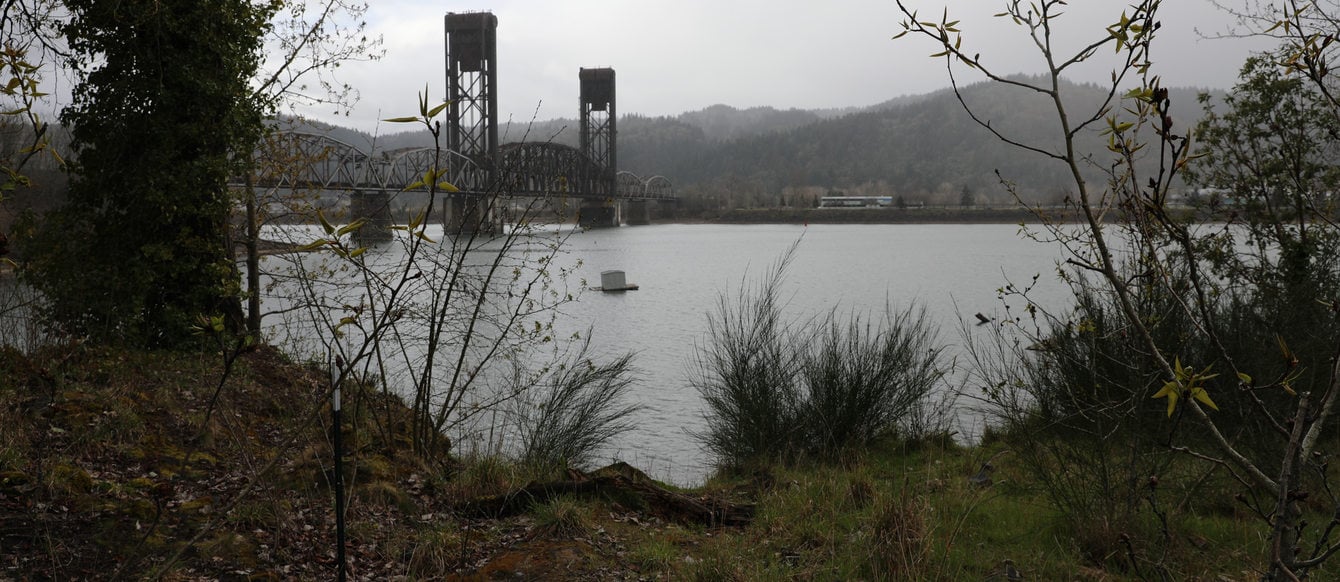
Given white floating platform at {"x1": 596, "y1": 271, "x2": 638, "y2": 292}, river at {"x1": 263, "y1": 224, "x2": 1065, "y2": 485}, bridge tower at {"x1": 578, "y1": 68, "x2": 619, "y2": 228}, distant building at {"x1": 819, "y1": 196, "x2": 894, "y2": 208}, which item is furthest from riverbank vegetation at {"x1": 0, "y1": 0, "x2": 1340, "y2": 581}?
distant building at {"x1": 819, "y1": 196, "x2": 894, "y2": 208}

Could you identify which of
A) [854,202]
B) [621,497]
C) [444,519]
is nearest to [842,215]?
[854,202]

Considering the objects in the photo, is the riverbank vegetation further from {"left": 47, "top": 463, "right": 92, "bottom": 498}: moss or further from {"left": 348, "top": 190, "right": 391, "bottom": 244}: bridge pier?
{"left": 348, "top": 190, "right": 391, "bottom": 244}: bridge pier

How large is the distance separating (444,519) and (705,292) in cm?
2204

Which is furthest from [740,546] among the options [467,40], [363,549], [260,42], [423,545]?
[467,40]

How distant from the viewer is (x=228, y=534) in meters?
4.28

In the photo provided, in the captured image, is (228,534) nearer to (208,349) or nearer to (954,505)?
(954,505)

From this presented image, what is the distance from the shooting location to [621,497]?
569 centimetres

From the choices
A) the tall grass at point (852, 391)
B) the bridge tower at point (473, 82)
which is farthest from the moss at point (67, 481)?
the bridge tower at point (473, 82)

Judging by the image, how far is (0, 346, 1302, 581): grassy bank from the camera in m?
4.16

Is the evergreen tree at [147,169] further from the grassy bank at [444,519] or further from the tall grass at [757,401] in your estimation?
the tall grass at [757,401]

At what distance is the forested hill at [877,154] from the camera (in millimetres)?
130125

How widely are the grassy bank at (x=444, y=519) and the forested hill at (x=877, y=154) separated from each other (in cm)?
10977

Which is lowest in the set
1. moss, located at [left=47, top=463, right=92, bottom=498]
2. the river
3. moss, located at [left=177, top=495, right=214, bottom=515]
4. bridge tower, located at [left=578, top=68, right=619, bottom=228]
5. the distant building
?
the river

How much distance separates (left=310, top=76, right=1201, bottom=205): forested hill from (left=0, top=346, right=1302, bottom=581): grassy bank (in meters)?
110
